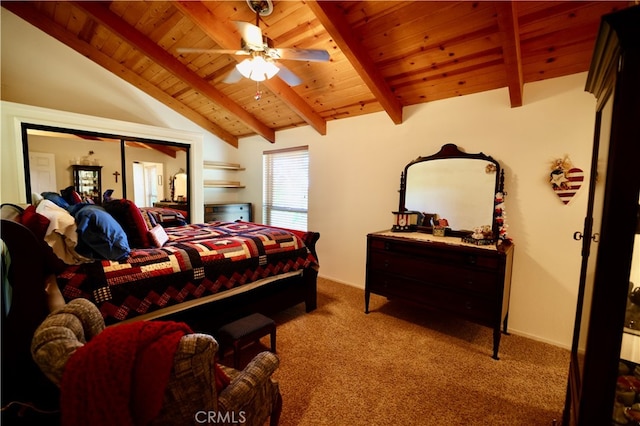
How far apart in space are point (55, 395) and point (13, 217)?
1148mm

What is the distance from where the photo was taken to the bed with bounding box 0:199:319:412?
1.32 metres

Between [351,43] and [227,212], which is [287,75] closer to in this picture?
[351,43]

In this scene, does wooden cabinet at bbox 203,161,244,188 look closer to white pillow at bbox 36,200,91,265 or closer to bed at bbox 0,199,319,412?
bed at bbox 0,199,319,412

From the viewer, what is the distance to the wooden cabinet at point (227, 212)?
466cm

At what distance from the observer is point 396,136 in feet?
10.7

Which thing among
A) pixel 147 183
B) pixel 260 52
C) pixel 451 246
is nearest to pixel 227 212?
pixel 147 183

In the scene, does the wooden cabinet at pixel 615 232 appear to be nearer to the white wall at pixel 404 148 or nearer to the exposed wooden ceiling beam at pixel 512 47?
the exposed wooden ceiling beam at pixel 512 47

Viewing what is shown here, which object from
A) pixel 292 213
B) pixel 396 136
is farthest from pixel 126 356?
pixel 292 213

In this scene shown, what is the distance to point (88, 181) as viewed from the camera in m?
3.47

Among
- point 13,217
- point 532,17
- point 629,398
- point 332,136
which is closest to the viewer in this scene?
point 629,398

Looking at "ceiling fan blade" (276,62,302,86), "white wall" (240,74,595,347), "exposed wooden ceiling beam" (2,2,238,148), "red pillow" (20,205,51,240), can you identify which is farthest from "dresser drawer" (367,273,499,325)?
"exposed wooden ceiling beam" (2,2,238,148)

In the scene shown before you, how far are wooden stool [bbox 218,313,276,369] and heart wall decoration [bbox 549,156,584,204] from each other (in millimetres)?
2607

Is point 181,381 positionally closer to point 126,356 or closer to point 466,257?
point 126,356

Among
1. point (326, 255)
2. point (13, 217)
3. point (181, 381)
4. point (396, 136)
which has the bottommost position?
point (326, 255)
